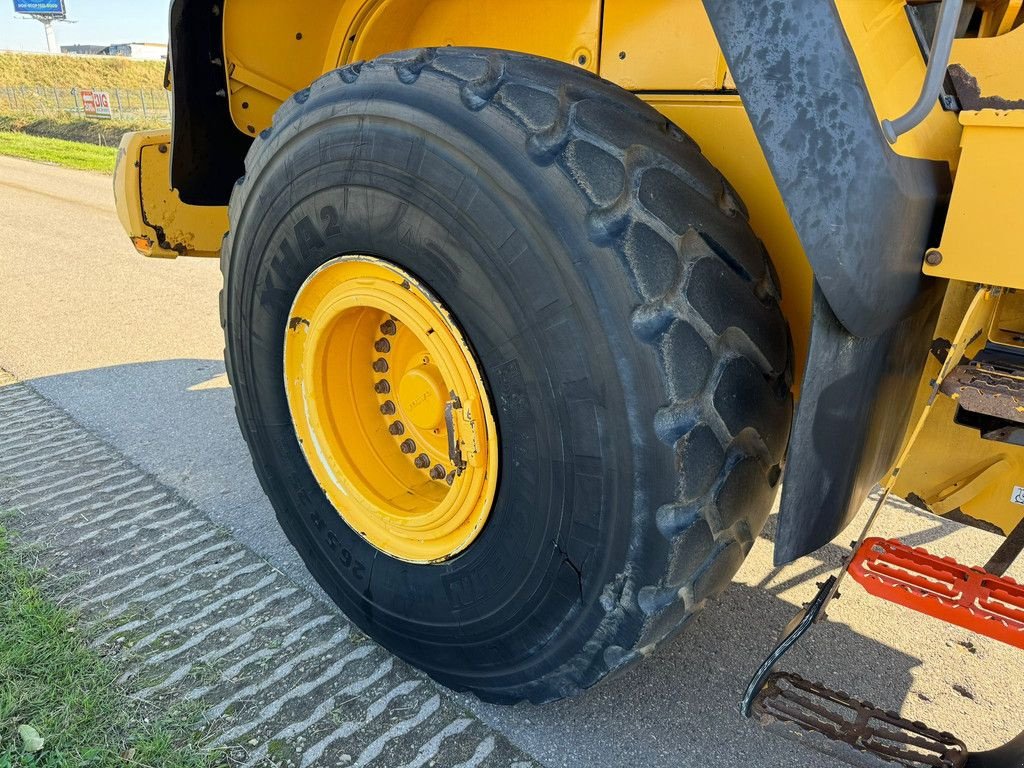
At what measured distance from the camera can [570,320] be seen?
4.40ft

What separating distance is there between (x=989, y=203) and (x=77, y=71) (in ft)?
191

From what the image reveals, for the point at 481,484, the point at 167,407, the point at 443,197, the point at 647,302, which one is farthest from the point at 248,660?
the point at 167,407

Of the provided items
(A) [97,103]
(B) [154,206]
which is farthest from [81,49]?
(B) [154,206]

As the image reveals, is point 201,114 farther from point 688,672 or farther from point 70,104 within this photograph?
point 70,104

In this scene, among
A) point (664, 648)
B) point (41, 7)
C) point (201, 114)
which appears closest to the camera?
point (664, 648)

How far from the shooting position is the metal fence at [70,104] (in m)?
29.0

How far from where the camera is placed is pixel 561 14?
71.3 inches

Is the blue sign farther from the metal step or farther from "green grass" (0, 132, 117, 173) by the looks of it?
the metal step

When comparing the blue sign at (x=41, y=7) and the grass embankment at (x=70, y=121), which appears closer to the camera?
the grass embankment at (x=70, y=121)

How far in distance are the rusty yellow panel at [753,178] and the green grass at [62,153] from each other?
13.2 meters

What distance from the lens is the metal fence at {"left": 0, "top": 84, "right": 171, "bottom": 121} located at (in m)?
29.0

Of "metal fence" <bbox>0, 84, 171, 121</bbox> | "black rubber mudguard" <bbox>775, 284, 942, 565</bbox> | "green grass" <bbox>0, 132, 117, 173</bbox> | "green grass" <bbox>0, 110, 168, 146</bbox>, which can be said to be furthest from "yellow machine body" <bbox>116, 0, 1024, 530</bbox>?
"metal fence" <bbox>0, 84, 171, 121</bbox>

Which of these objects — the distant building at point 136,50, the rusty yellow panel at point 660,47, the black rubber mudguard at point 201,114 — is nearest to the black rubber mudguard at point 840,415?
the rusty yellow panel at point 660,47

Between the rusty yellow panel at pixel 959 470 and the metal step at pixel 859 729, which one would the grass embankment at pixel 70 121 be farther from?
the metal step at pixel 859 729
